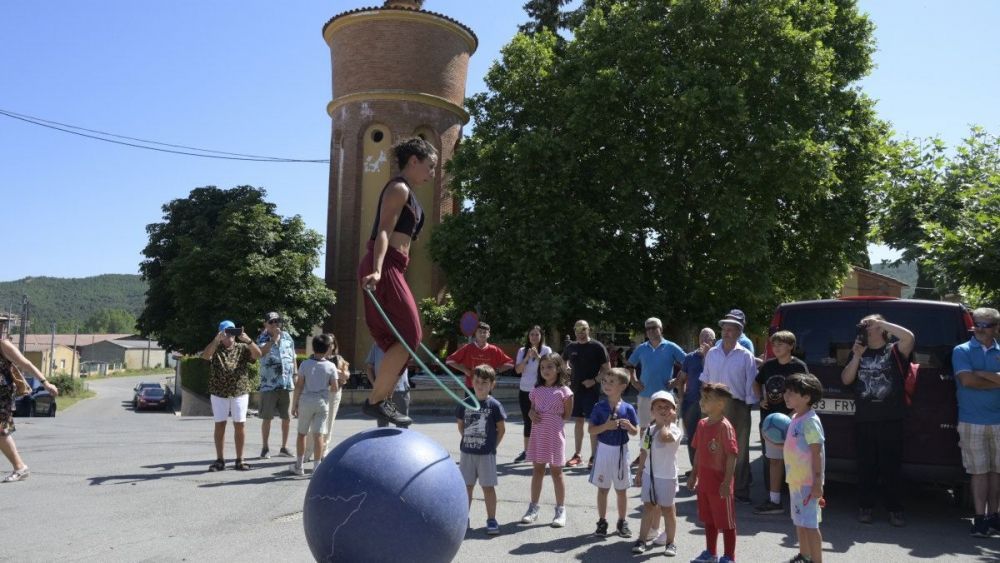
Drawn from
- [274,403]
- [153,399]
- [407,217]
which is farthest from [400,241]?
[153,399]

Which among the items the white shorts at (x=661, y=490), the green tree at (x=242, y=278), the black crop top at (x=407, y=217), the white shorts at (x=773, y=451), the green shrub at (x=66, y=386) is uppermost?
the green tree at (x=242, y=278)

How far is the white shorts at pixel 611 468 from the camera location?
6.90 meters

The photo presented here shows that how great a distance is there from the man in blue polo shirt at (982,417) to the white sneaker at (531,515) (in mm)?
4122

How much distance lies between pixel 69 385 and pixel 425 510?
59940 mm

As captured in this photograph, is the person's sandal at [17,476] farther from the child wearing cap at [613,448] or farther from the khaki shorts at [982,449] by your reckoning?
the khaki shorts at [982,449]

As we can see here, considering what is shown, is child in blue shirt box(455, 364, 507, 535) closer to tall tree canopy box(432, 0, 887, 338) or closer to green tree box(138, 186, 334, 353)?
tall tree canopy box(432, 0, 887, 338)

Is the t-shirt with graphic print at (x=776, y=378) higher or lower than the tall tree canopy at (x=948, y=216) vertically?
lower

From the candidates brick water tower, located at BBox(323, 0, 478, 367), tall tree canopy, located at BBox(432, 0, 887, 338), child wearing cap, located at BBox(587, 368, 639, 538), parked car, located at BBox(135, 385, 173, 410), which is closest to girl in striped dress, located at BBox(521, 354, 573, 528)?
child wearing cap, located at BBox(587, 368, 639, 538)

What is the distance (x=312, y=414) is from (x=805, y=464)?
603 centimetres

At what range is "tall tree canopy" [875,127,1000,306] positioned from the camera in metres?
10.4

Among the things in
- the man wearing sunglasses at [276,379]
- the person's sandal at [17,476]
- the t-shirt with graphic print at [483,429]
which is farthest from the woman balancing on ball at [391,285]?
the person's sandal at [17,476]

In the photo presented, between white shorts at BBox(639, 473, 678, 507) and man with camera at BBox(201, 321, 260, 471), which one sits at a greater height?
man with camera at BBox(201, 321, 260, 471)

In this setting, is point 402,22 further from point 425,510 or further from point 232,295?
point 425,510

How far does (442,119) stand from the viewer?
35.5 m
